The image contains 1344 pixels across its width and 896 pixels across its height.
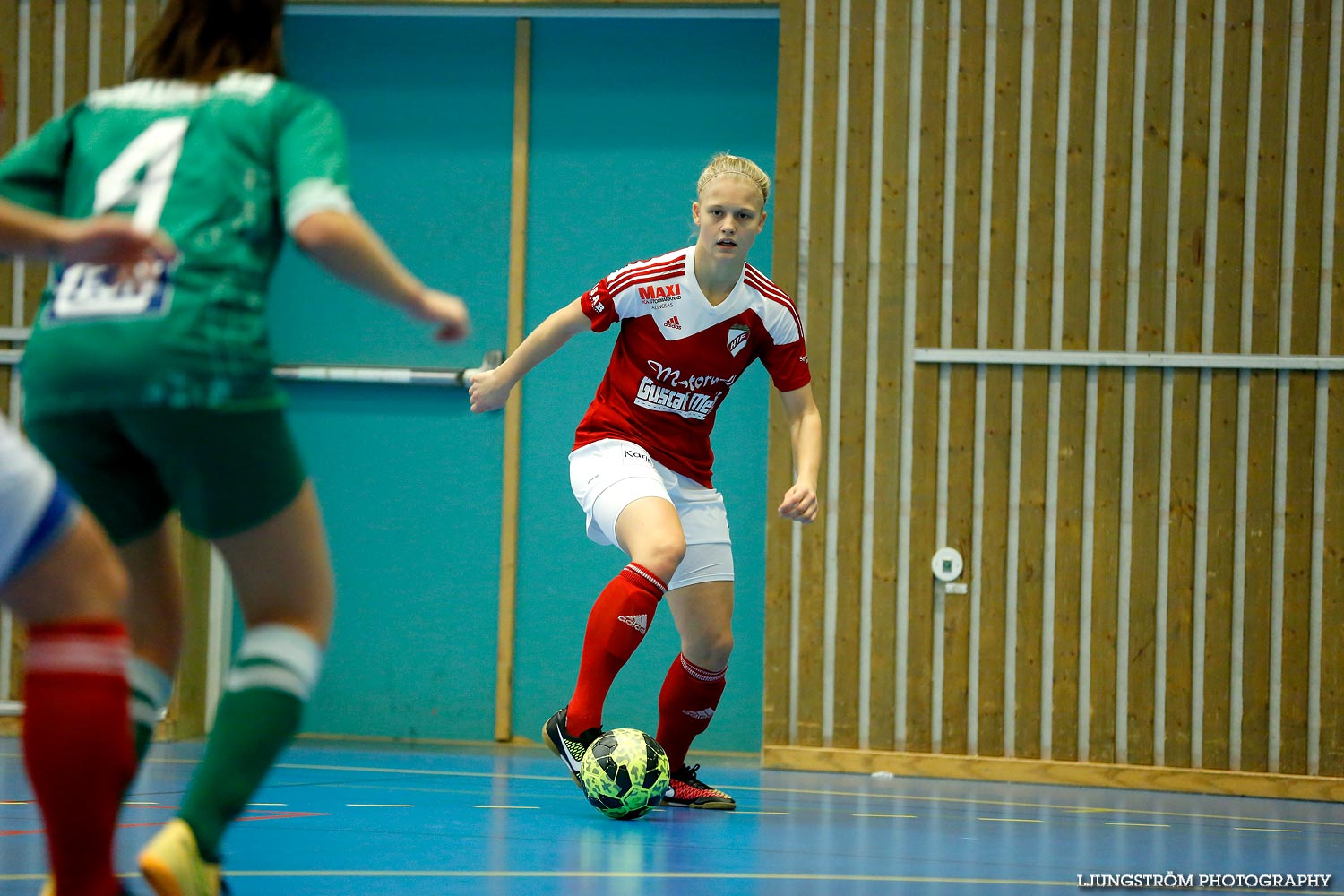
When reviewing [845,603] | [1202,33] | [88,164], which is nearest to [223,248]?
[88,164]

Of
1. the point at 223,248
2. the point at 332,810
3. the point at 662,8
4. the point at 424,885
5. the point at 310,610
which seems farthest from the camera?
the point at 662,8

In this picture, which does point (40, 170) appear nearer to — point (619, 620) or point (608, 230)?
point (619, 620)

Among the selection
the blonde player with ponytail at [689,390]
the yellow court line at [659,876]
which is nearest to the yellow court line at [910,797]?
the blonde player with ponytail at [689,390]

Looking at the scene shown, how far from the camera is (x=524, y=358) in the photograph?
13.3 feet

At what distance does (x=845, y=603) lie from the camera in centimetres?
621

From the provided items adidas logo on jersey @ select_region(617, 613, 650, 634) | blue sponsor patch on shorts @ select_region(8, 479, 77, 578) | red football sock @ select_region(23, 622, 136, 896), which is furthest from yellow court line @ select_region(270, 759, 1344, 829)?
blue sponsor patch on shorts @ select_region(8, 479, 77, 578)

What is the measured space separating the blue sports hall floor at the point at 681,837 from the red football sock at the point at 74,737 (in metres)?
0.70

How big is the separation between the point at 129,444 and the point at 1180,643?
17.1 ft

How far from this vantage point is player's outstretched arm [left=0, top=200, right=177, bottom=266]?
5.39 ft

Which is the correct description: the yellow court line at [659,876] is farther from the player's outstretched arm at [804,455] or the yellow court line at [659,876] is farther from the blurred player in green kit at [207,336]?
the player's outstretched arm at [804,455]

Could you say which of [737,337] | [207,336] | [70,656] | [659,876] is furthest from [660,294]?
[70,656]

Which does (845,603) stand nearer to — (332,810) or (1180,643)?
(1180,643)

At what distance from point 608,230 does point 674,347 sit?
2709 millimetres

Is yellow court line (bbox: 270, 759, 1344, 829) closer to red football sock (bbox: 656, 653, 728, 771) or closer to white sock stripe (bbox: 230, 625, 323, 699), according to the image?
red football sock (bbox: 656, 653, 728, 771)
